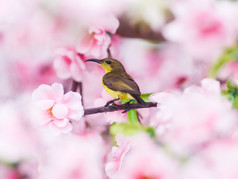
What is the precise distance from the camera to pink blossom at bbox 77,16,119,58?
50cm

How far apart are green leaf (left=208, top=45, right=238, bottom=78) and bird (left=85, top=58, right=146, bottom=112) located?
0.11 m

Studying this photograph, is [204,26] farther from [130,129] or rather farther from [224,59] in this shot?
[130,129]

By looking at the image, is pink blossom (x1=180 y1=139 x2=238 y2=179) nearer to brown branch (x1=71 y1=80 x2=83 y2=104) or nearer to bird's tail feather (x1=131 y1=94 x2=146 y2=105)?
bird's tail feather (x1=131 y1=94 x2=146 y2=105)

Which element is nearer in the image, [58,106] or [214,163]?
[214,163]

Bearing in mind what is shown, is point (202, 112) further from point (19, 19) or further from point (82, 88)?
point (19, 19)

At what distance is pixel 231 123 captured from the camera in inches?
14.6

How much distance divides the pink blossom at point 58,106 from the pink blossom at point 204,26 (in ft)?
0.55

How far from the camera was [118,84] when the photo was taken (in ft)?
1.47

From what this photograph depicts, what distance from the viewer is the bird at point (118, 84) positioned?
436 millimetres

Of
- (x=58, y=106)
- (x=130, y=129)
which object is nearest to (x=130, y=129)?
(x=130, y=129)

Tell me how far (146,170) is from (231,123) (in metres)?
0.10

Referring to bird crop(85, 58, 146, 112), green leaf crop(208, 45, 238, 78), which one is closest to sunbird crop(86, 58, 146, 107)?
bird crop(85, 58, 146, 112)

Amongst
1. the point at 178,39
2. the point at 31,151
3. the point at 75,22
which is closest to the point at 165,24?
the point at 178,39

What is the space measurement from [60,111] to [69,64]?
0.10 metres
